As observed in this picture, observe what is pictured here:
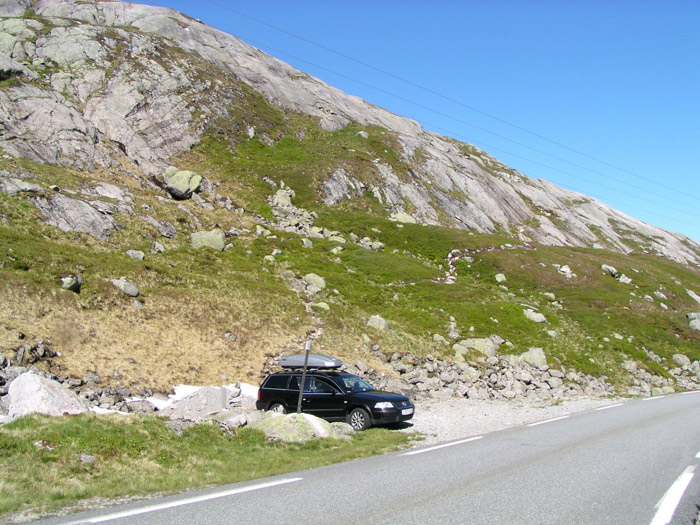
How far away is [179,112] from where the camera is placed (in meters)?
73.2

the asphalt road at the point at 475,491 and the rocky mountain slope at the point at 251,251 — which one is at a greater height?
the rocky mountain slope at the point at 251,251

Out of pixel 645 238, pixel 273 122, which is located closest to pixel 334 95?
pixel 273 122

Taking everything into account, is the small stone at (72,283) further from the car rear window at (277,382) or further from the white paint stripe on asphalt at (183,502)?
the white paint stripe on asphalt at (183,502)

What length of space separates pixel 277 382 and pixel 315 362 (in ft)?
8.69

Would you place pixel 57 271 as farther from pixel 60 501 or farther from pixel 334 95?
pixel 334 95

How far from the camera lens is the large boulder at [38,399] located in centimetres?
1398

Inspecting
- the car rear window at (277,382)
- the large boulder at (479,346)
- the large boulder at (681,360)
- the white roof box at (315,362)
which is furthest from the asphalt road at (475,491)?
the large boulder at (681,360)

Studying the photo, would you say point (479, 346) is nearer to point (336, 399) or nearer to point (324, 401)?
point (336, 399)

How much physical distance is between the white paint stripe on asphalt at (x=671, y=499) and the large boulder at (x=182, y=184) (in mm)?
52477

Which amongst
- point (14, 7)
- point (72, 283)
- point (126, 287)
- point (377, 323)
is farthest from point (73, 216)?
point (14, 7)

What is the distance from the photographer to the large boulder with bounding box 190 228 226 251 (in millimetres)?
43625

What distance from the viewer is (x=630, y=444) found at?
44.2 ft

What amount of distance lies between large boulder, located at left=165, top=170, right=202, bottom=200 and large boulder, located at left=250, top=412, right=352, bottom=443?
42941mm

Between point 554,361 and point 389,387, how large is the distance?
16.5m
